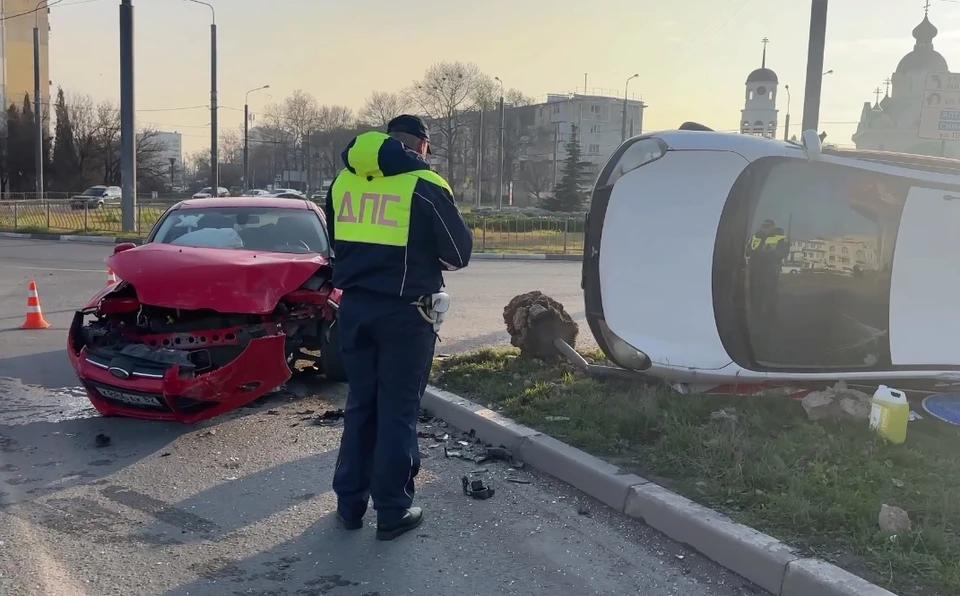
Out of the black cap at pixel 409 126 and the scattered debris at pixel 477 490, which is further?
the scattered debris at pixel 477 490

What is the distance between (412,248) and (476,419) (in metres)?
2.09

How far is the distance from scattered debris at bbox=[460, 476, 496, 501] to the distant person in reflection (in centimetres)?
→ 220

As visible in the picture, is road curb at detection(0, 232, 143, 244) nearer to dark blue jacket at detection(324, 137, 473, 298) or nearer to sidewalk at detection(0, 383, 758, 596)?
sidewalk at detection(0, 383, 758, 596)

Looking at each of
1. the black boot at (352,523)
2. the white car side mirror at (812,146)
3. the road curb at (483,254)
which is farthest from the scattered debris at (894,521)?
the road curb at (483,254)

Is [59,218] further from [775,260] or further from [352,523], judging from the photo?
[775,260]

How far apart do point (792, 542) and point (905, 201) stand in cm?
278

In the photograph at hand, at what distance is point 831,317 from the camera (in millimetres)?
5660

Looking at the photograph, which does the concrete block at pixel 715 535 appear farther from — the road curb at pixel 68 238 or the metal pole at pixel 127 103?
the road curb at pixel 68 238

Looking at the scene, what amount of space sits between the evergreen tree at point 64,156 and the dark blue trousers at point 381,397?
64531mm

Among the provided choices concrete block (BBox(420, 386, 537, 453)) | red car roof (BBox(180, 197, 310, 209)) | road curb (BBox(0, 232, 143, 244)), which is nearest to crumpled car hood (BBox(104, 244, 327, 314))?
concrete block (BBox(420, 386, 537, 453))

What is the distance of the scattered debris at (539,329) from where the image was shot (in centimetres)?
705

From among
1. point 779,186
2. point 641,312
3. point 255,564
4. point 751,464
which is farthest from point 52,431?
point 779,186

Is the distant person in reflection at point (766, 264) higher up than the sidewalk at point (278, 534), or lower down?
higher up

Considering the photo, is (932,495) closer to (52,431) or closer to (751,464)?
(751,464)
